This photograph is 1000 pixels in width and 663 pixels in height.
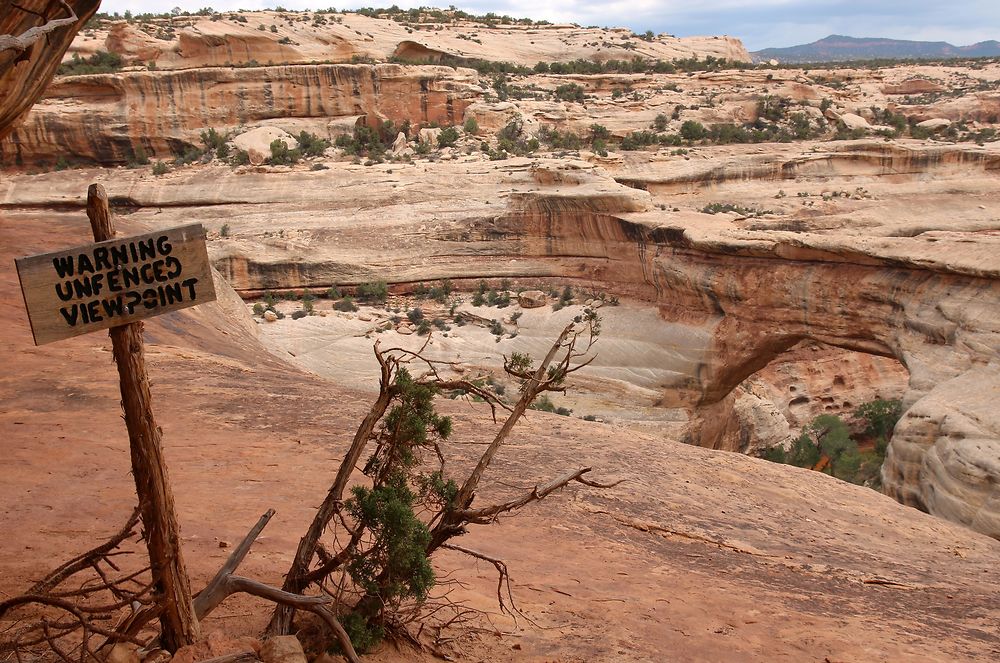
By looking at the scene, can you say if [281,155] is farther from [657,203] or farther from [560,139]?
[657,203]

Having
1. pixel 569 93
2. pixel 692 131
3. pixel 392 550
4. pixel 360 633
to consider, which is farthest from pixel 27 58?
pixel 569 93

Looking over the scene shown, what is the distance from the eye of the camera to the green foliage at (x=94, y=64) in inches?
1335

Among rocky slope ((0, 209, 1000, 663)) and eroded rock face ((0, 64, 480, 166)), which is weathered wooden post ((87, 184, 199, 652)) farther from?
eroded rock face ((0, 64, 480, 166))

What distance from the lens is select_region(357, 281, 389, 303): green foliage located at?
2420 cm

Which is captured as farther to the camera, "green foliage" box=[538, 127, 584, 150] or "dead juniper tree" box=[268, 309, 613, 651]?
"green foliage" box=[538, 127, 584, 150]

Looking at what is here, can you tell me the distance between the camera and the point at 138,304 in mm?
3191

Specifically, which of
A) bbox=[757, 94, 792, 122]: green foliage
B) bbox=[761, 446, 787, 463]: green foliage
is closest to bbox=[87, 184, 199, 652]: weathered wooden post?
bbox=[761, 446, 787, 463]: green foliage

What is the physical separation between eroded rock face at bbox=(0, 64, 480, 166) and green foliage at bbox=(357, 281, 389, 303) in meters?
11.2

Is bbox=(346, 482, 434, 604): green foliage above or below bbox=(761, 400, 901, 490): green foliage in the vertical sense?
above

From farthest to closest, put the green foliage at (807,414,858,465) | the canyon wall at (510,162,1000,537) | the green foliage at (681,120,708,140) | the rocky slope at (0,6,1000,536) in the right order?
the green foliage at (681,120,708,140) → the green foliage at (807,414,858,465) → the rocky slope at (0,6,1000,536) → the canyon wall at (510,162,1000,537)

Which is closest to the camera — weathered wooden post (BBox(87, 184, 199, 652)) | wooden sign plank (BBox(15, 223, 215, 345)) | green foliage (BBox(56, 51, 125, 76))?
wooden sign plank (BBox(15, 223, 215, 345))

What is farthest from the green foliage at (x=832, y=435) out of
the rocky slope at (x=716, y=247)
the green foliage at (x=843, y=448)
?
the rocky slope at (x=716, y=247)

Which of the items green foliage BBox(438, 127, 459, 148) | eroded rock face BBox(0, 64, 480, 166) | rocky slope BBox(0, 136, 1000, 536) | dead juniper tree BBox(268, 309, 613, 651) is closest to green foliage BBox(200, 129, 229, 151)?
eroded rock face BBox(0, 64, 480, 166)

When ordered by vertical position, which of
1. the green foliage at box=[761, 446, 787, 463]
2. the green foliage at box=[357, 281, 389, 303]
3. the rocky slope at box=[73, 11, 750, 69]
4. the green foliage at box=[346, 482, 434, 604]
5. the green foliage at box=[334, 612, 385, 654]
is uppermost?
the rocky slope at box=[73, 11, 750, 69]
